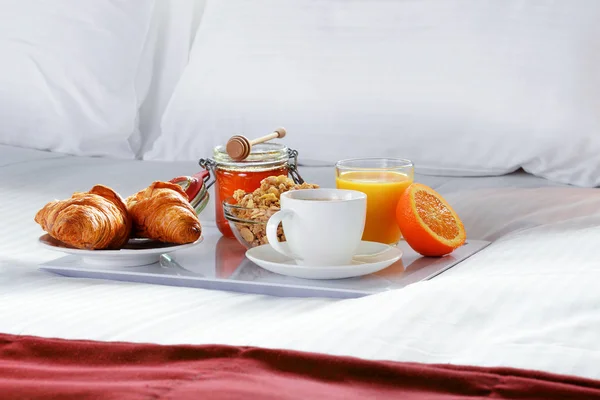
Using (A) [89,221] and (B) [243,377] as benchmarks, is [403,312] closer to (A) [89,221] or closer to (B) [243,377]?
(B) [243,377]

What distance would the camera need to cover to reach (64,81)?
1.92 meters

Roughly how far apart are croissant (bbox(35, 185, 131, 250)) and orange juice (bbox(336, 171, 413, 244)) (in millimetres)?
311

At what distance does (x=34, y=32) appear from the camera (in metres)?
1.92

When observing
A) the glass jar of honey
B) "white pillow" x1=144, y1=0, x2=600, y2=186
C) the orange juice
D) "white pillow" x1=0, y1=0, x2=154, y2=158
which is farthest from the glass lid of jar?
"white pillow" x1=0, y1=0, x2=154, y2=158

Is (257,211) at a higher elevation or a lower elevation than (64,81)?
lower

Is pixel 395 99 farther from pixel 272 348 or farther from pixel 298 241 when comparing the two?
pixel 272 348

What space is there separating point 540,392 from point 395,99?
1060 mm

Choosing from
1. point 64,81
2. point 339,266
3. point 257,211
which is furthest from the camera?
point 64,81

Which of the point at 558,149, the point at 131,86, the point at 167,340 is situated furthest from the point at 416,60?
the point at 167,340

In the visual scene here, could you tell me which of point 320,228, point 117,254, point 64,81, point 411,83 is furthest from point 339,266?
point 64,81

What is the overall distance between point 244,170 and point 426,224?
0.90ft

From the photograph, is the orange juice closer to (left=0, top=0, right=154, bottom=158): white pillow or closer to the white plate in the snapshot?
the white plate

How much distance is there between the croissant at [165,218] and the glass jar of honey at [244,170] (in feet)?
0.48

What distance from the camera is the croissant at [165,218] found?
1.01 meters
